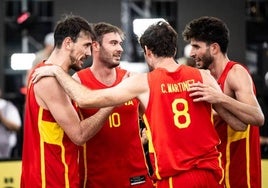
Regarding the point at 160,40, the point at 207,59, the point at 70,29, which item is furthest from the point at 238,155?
the point at 70,29

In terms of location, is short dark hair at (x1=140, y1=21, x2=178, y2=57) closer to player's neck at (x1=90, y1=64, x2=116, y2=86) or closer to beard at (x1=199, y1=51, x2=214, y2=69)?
beard at (x1=199, y1=51, x2=214, y2=69)

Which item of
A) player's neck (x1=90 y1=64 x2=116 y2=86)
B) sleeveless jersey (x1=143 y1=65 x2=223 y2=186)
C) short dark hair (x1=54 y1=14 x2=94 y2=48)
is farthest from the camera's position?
player's neck (x1=90 y1=64 x2=116 y2=86)

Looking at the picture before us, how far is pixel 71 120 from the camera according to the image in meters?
4.62

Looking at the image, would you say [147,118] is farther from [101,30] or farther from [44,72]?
[101,30]

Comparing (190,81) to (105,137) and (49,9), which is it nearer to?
(105,137)

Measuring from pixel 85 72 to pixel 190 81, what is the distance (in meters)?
1.21

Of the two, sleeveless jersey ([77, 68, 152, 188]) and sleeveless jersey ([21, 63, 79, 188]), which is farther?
sleeveless jersey ([77, 68, 152, 188])

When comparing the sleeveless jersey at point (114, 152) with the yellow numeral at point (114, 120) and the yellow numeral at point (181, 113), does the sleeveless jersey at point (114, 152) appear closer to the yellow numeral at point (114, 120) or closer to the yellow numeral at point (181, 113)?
the yellow numeral at point (114, 120)

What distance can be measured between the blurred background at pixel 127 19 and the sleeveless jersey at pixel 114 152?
8.37 meters

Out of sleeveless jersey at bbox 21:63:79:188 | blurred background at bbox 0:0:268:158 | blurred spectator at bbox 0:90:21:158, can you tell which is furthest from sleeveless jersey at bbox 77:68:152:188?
blurred background at bbox 0:0:268:158

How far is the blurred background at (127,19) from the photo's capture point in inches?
554

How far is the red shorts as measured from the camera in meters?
4.43

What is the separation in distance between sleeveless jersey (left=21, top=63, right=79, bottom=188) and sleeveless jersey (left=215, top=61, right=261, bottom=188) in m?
1.21

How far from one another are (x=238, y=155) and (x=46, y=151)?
151 cm
